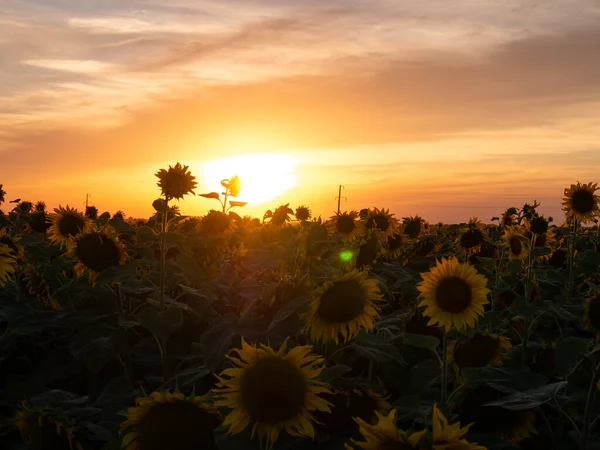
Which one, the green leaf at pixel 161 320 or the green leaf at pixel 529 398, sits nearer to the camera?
the green leaf at pixel 529 398

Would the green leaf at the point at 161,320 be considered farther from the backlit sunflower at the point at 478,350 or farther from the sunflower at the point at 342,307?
the backlit sunflower at the point at 478,350

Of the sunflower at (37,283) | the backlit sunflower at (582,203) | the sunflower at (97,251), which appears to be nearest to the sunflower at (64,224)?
the sunflower at (37,283)

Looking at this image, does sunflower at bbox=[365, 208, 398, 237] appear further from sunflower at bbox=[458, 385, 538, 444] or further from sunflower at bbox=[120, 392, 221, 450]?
sunflower at bbox=[120, 392, 221, 450]

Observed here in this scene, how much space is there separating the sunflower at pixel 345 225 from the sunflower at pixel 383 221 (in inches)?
31.4

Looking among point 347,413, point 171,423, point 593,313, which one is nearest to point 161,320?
point 171,423

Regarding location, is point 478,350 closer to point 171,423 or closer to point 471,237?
point 171,423

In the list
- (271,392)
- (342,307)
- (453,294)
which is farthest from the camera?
(453,294)

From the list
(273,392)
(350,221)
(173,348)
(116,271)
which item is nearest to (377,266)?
(350,221)

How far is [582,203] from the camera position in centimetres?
1039

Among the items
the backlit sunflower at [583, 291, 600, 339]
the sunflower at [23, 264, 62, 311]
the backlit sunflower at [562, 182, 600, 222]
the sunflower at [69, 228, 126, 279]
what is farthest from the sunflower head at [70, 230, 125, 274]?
the backlit sunflower at [562, 182, 600, 222]

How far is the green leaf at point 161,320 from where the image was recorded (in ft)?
14.0

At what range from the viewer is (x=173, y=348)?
5270 millimetres

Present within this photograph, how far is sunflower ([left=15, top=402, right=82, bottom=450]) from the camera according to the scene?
3223mm

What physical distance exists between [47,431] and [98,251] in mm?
1748
